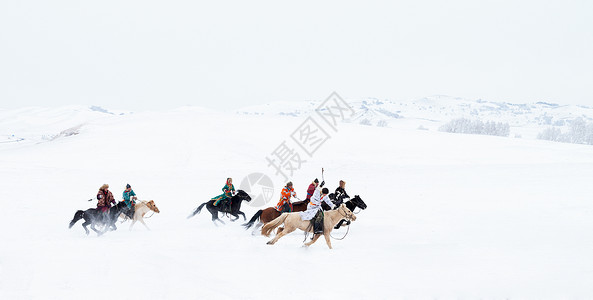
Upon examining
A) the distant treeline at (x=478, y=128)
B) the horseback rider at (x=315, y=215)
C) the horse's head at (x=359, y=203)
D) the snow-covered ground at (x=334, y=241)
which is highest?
the horseback rider at (x=315, y=215)

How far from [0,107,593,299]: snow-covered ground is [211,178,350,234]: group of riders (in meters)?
0.90

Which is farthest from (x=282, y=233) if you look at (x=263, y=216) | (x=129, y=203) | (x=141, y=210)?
(x=129, y=203)

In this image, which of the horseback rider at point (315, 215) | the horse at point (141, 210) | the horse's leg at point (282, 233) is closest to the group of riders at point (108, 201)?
the horse at point (141, 210)

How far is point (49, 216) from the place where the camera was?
16344 millimetres

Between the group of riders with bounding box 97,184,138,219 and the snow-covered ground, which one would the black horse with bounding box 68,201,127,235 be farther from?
the snow-covered ground

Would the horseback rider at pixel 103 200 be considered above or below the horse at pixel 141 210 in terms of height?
above

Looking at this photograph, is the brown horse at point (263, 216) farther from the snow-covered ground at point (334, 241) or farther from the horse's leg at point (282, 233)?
the horse's leg at point (282, 233)

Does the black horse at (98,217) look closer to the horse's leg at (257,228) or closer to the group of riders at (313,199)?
the group of riders at (313,199)

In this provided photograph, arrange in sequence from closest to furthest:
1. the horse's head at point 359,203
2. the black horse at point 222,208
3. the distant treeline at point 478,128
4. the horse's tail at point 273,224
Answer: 1. the horse's tail at point 273,224
2. the horse's head at point 359,203
3. the black horse at point 222,208
4. the distant treeline at point 478,128

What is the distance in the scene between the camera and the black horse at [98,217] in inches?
504

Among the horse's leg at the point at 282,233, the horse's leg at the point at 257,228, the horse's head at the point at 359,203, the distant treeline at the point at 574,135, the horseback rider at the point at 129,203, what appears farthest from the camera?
the distant treeline at the point at 574,135

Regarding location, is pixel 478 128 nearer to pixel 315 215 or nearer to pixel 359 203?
pixel 359 203

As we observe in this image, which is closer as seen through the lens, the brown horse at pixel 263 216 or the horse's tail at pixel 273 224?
the horse's tail at pixel 273 224

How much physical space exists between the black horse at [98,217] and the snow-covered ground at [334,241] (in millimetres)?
428
